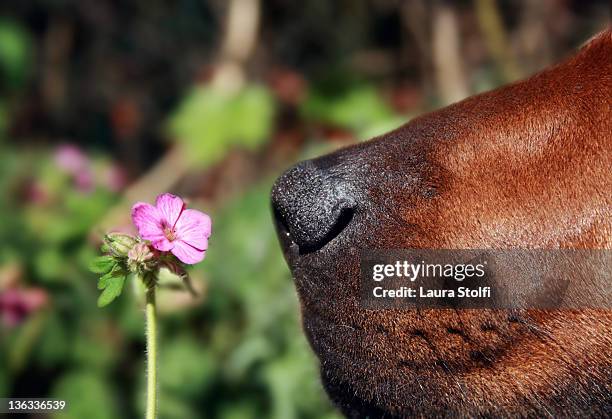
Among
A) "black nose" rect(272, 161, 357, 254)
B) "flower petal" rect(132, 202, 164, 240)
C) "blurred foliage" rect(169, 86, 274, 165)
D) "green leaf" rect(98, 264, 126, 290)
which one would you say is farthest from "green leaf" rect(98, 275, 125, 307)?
"blurred foliage" rect(169, 86, 274, 165)

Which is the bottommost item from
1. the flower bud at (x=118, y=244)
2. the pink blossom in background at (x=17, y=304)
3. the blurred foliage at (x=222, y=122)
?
the flower bud at (x=118, y=244)

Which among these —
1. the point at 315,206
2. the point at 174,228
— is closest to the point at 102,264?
the point at 174,228

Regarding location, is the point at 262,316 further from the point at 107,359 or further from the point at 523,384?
the point at 523,384

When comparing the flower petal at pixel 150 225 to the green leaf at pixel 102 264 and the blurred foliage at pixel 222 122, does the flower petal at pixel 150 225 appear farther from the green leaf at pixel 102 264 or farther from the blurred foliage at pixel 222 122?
the blurred foliage at pixel 222 122

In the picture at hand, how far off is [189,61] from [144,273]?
11.8 ft

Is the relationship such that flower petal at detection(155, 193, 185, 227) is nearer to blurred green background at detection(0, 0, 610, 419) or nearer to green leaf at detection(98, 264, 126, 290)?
green leaf at detection(98, 264, 126, 290)

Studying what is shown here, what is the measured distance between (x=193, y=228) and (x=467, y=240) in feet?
1.86

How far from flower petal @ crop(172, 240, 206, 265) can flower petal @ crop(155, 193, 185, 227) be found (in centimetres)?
4

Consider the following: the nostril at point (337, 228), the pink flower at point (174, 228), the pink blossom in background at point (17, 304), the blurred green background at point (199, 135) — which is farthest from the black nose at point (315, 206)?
the pink blossom in background at point (17, 304)

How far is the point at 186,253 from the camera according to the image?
53.7 inches

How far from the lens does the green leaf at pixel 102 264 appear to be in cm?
142

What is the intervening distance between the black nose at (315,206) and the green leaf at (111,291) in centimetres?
41

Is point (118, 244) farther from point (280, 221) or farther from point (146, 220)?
point (280, 221)

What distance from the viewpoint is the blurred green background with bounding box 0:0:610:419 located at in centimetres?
272
